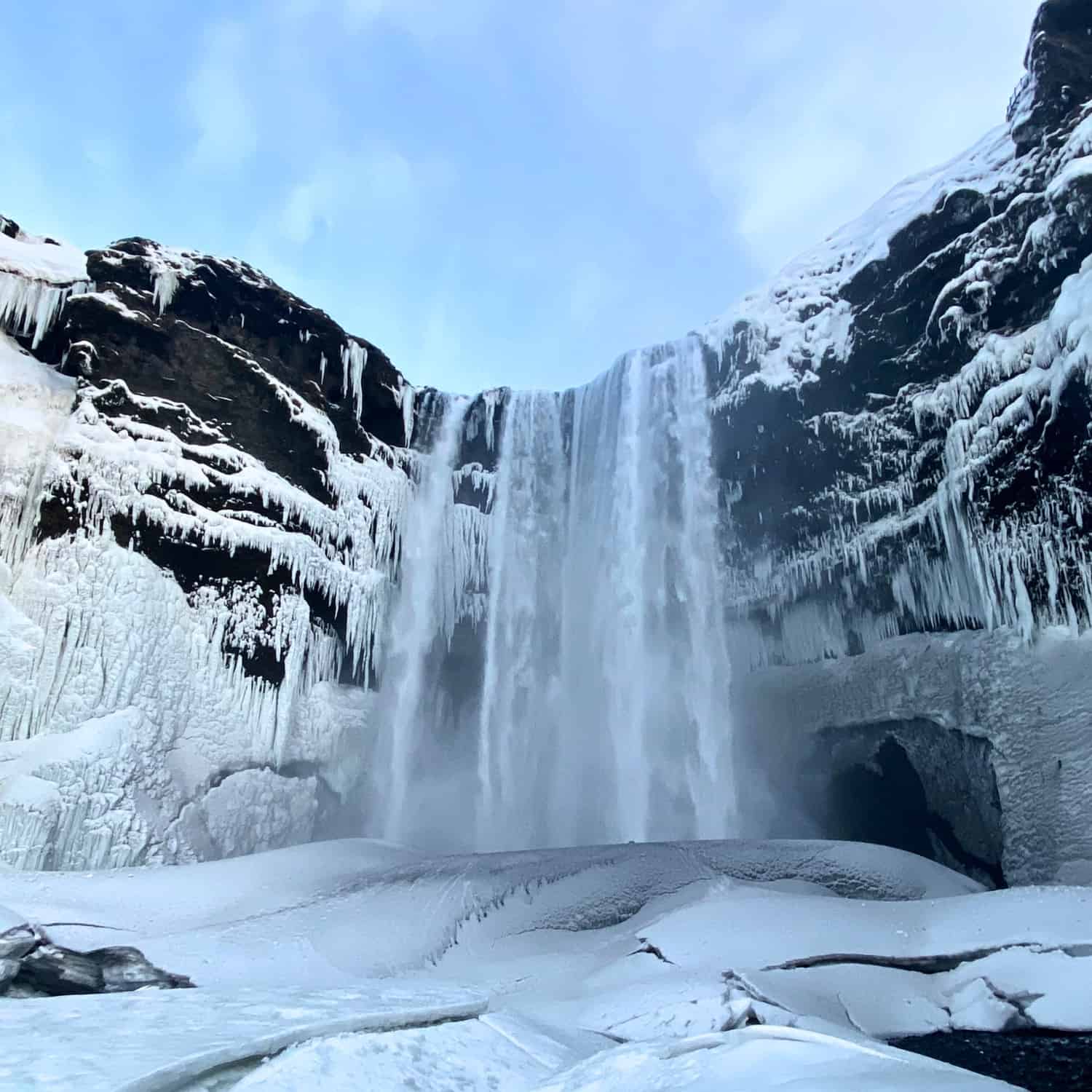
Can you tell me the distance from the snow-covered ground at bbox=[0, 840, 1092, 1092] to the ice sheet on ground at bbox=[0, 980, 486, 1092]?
2 cm

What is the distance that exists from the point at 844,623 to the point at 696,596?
359cm

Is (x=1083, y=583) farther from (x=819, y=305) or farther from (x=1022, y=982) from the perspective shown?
(x=819, y=305)

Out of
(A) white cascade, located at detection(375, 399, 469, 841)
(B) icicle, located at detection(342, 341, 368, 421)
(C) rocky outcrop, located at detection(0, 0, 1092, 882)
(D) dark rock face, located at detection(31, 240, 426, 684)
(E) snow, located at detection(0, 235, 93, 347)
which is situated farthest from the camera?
(B) icicle, located at detection(342, 341, 368, 421)

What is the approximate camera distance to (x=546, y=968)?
26.2 feet

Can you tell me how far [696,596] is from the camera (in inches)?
762

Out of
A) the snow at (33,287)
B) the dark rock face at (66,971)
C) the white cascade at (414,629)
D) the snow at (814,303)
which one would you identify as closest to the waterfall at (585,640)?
the white cascade at (414,629)

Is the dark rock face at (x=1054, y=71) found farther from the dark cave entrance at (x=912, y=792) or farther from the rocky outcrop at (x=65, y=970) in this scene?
the rocky outcrop at (x=65, y=970)

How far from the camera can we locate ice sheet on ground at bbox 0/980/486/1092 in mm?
3459

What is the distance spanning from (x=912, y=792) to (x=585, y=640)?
783 centimetres

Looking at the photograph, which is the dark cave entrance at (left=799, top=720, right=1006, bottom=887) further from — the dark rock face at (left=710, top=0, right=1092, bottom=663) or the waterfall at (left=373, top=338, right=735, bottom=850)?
the waterfall at (left=373, top=338, right=735, bottom=850)

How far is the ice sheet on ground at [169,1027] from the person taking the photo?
3.46m

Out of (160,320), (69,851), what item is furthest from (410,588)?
(69,851)

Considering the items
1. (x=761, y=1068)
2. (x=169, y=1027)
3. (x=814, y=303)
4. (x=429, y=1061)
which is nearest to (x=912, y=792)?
(x=814, y=303)

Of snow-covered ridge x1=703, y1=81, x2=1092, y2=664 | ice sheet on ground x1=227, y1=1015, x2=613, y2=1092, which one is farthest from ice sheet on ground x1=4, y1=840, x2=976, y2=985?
snow-covered ridge x1=703, y1=81, x2=1092, y2=664
